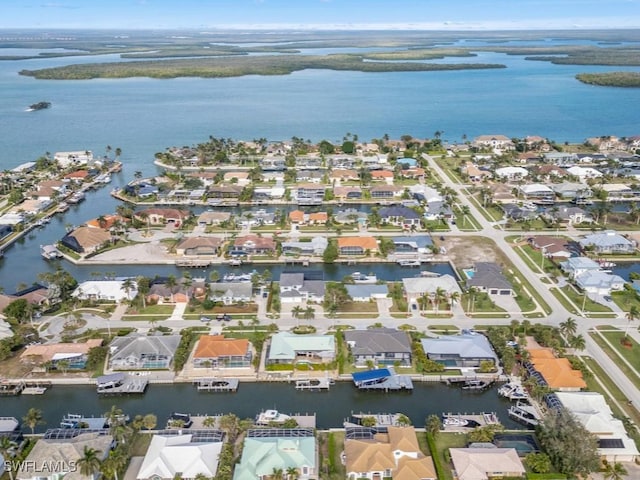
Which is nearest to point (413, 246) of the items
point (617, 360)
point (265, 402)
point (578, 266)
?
point (578, 266)

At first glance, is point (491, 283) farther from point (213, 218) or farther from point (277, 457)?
point (213, 218)

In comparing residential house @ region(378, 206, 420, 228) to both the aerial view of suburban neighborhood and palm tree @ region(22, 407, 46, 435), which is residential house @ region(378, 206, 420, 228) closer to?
the aerial view of suburban neighborhood

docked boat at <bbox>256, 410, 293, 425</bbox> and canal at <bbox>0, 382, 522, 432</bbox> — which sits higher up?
docked boat at <bbox>256, 410, 293, 425</bbox>

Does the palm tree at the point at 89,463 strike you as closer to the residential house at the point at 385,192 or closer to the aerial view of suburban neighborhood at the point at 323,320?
the aerial view of suburban neighborhood at the point at 323,320

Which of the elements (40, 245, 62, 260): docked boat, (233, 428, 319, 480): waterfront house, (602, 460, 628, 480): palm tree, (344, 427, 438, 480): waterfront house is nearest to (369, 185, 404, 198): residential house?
(40, 245, 62, 260): docked boat

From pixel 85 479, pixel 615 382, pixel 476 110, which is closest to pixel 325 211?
pixel 615 382

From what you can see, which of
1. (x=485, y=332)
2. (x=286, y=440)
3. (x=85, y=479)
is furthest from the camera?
(x=485, y=332)

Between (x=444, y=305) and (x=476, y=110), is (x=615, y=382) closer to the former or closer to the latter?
(x=444, y=305)
